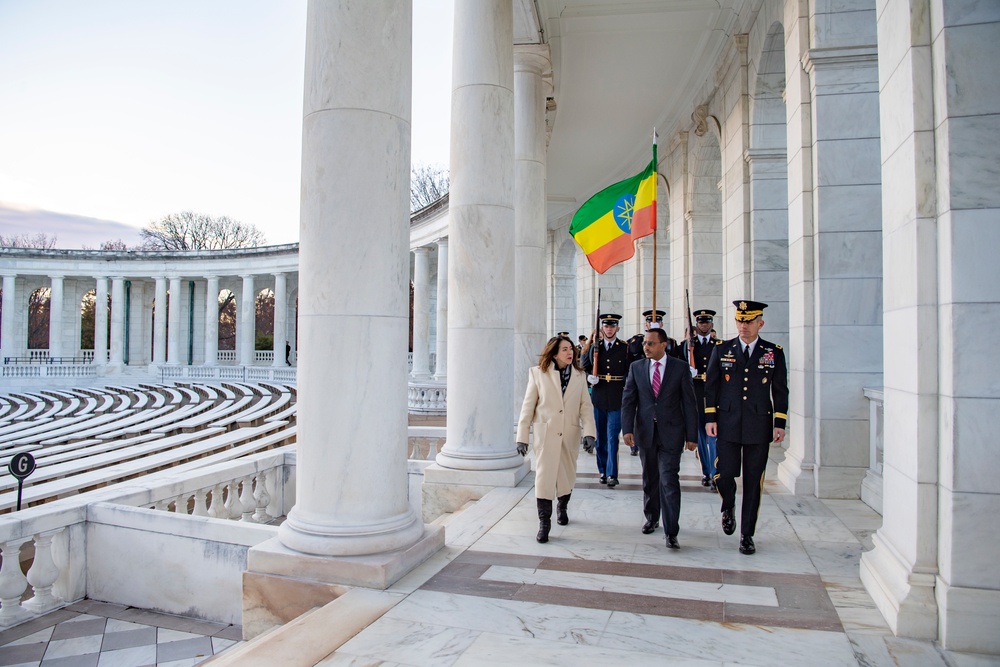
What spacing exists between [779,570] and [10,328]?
95.9 meters

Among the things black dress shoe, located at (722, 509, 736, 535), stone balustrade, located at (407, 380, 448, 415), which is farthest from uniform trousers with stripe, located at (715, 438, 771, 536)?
stone balustrade, located at (407, 380, 448, 415)

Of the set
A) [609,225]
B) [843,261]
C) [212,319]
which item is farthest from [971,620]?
[212,319]

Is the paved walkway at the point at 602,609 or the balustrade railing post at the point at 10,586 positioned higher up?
the paved walkway at the point at 602,609

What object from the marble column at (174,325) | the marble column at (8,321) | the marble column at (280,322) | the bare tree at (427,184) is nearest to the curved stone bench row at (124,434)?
the marble column at (280,322)

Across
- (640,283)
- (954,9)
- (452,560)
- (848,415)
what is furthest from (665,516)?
(640,283)

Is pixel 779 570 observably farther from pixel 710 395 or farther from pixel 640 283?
pixel 640 283

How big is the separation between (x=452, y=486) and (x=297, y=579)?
6879 mm

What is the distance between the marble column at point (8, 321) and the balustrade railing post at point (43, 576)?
85.2 meters

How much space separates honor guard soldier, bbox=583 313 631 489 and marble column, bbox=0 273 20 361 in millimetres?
87732

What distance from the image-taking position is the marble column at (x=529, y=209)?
23.0m

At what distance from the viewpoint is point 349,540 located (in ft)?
31.4

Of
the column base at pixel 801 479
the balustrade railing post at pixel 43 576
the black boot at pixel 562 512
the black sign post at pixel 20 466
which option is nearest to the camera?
the balustrade railing post at pixel 43 576

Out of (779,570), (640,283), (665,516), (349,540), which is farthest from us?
(640,283)

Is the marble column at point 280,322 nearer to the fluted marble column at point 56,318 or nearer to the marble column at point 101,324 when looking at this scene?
the marble column at point 101,324
